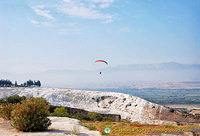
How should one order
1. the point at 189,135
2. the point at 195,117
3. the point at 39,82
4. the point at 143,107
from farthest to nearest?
the point at 39,82 < the point at 143,107 < the point at 195,117 < the point at 189,135

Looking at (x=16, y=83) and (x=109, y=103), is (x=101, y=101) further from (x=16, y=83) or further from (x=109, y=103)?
(x=16, y=83)

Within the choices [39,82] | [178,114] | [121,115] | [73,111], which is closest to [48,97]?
[73,111]

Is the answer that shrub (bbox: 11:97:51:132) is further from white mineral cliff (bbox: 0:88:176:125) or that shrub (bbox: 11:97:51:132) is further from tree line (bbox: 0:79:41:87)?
tree line (bbox: 0:79:41:87)

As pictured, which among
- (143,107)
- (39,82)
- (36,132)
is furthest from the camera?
(39,82)

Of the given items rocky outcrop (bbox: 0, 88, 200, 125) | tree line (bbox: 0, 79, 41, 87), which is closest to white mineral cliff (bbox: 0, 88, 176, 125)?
rocky outcrop (bbox: 0, 88, 200, 125)

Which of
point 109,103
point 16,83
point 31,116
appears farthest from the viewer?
point 16,83

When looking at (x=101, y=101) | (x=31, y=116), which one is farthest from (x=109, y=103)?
(x=31, y=116)

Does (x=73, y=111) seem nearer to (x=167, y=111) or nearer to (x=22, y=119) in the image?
(x=167, y=111)
